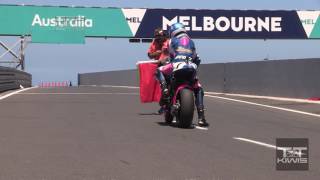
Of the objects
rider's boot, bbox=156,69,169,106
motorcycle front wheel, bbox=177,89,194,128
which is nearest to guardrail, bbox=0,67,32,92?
rider's boot, bbox=156,69,169,106

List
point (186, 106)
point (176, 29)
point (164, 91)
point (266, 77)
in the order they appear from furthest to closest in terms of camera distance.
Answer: point (266, 77) → point (164, 91) → point (176, 29) → point (186, 106)

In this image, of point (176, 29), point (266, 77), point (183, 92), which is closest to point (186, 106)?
point (183, 92)

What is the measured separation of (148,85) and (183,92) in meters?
2.62

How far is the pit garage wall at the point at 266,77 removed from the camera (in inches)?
825

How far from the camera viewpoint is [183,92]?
11.2 metres

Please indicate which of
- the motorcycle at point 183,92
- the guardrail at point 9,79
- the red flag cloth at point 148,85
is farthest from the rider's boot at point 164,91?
→ the guardrail at point 9,79

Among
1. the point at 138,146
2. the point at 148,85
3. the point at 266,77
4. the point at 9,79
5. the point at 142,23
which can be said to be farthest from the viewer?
the point at 142,23

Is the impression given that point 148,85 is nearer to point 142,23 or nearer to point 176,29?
point 176,29

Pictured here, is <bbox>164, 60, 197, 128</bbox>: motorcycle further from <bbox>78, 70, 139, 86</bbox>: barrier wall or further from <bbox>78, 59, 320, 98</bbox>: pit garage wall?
<bbox>78, 70, 139, 86</bbox>: barrier wall

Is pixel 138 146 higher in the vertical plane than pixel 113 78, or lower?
lower

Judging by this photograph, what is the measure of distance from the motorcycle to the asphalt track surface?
242mm

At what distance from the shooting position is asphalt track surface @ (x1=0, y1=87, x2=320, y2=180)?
7.09 m

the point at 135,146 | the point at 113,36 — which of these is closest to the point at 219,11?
the point at 113,36

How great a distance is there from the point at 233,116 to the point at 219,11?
4183 centimetres
